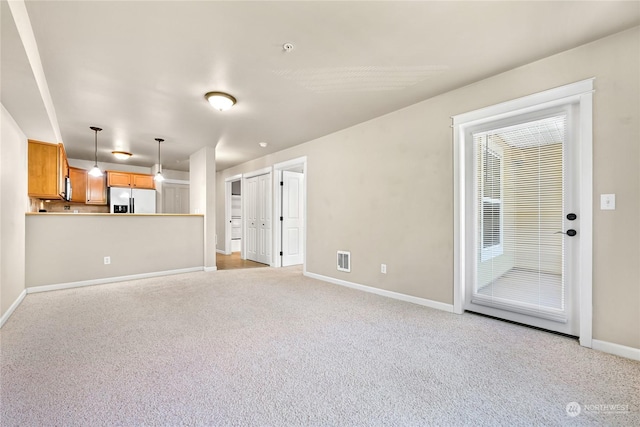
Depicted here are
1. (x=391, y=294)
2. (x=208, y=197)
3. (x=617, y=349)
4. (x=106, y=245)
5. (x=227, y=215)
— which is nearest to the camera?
(x=617, y=349)

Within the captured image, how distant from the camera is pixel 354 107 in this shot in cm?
358

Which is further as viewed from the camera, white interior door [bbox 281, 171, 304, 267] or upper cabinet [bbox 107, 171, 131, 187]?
upper cabinet [bbox 107, 171, 131, 187]

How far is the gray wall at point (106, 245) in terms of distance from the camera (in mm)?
4051

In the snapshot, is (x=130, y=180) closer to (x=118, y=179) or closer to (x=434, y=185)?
(x=118, y=179)

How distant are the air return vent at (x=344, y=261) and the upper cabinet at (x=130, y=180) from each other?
5.64 metres

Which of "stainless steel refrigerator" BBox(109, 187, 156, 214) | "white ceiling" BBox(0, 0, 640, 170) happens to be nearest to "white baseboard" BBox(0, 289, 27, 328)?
"white ceiling" BBox(0, 0, 640, 170)

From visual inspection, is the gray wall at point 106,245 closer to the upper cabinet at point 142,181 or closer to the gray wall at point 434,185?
the gray wall at point 434,185

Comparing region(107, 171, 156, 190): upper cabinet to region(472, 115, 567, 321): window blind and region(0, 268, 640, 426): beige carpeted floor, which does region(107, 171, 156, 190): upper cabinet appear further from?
region(472, 115, 567, 321): window blind

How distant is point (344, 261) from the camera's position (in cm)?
441

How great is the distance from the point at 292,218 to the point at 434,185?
11.3ft

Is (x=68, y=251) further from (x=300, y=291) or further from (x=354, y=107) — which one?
(x=354, y=107)

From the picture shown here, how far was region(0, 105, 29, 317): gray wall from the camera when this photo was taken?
283 centimetres

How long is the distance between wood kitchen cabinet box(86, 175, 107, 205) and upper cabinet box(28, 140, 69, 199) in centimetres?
284

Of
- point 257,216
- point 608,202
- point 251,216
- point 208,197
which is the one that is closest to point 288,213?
point 257,216
